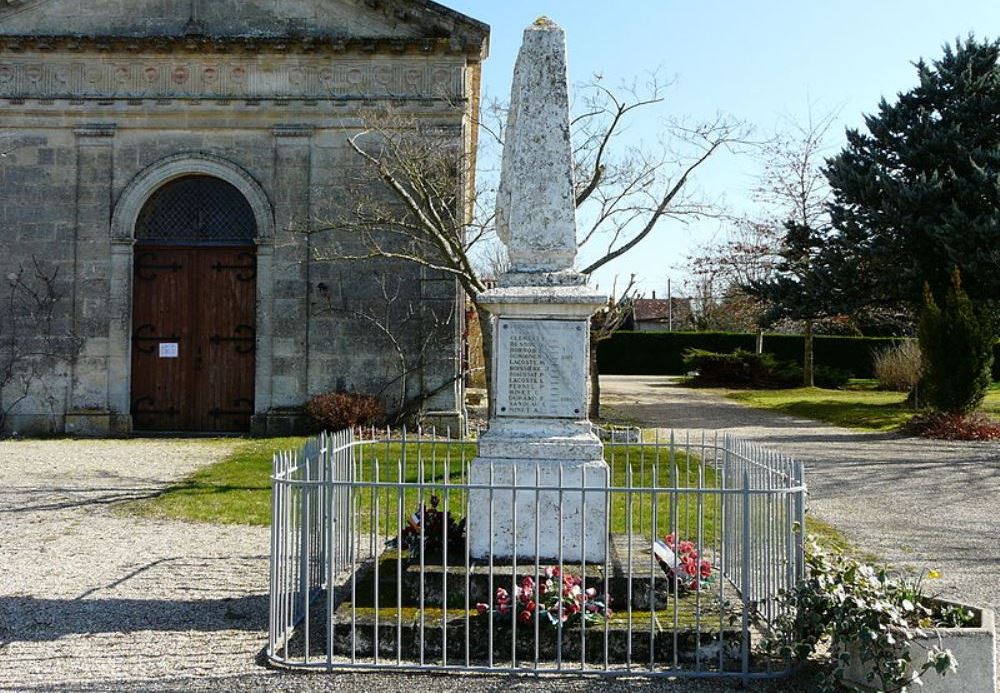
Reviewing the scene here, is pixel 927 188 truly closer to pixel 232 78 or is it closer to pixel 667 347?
pixel 232 78

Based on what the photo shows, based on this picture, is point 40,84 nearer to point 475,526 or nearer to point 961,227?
point 475,526

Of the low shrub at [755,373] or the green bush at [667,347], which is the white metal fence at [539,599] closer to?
the low shrub at [755,373]

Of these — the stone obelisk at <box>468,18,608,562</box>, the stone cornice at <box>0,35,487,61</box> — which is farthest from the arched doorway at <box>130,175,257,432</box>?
the stone obelisk at <box>468,18,608,562</box>

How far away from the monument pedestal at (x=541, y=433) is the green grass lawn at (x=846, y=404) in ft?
45.4

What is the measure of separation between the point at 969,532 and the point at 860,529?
91cm

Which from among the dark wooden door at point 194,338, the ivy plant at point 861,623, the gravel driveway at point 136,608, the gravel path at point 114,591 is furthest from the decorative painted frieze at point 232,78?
the ivy plant at point 861,623

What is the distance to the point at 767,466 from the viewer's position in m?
5.49

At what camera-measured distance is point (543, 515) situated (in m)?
5.61

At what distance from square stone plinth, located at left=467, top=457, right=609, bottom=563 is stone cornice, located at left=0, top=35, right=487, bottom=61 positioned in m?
11.1

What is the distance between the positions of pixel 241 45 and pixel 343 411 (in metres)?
5.86

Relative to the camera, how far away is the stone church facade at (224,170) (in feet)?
50.4

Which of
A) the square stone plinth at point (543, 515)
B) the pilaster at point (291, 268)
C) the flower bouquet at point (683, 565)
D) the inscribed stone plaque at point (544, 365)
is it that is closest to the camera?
the flower bouquet at point (683, 565)

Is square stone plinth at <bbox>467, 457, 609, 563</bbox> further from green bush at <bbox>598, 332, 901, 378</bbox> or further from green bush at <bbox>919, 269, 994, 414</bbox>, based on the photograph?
green bush at <bbox>598, 332, 901, 378</bbox>

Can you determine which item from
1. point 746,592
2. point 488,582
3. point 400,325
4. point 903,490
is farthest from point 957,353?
point 488,582
